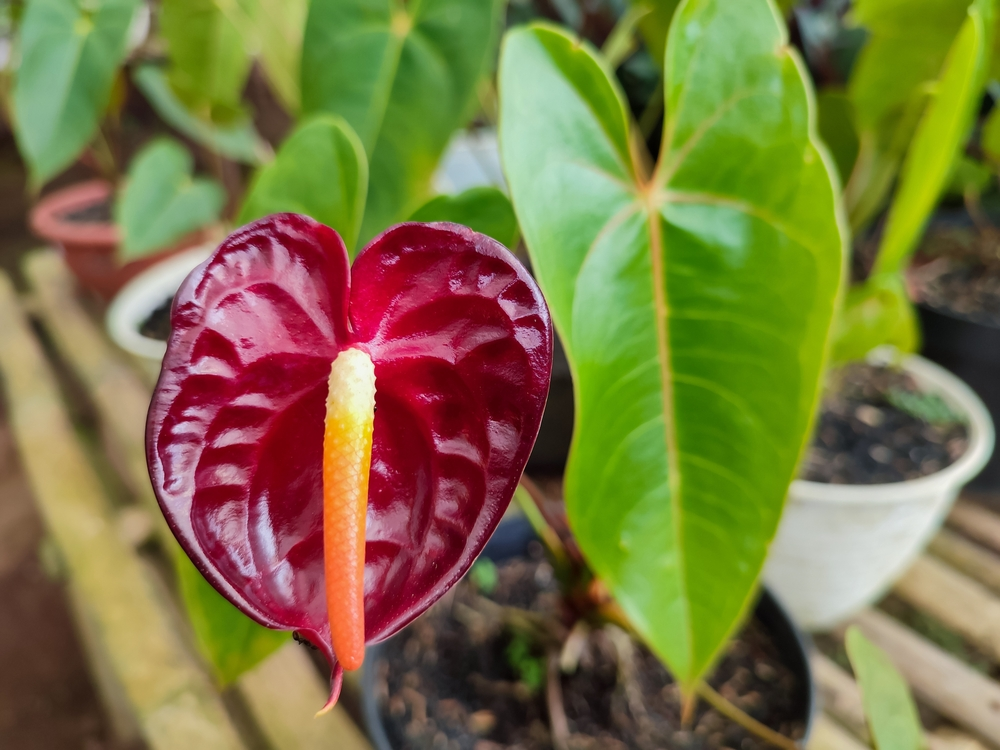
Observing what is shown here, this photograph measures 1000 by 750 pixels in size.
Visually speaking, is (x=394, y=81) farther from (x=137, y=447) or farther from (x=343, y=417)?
(x=137, y=447)

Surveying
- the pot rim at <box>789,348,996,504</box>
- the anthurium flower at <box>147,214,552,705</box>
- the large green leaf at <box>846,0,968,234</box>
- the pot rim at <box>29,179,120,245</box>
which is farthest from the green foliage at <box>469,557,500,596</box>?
the pot rim at <box>29,179,120,245</box>

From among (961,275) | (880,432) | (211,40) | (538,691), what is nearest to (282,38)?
(211,40)

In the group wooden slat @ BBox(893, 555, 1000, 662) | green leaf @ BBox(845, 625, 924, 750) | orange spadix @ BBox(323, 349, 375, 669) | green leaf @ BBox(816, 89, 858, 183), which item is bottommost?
wooden slat @ BBox(893, 555, 1000, 662)

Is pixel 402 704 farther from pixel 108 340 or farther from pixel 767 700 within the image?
pixel 108 340

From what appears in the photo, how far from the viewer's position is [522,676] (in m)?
0.49

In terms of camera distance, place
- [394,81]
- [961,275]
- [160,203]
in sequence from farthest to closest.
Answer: [961,275] < [160,203] < [394,81]

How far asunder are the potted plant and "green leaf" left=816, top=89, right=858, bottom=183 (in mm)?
12

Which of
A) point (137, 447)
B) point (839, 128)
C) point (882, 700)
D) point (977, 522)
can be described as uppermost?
point (839, 128)

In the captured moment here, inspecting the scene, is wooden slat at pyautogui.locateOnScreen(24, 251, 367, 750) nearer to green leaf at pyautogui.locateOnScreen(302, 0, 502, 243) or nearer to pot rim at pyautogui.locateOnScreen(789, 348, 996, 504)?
green leaf at pyautogui.locateOnScreen(302, 0, 502, 243)

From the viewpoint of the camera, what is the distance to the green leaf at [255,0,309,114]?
531 millimetres

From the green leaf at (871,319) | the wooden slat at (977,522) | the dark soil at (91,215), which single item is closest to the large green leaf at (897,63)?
the green leaf at (871,319)

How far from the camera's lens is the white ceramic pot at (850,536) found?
21.5 inches

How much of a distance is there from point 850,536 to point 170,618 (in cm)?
59

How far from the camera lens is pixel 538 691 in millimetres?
485
